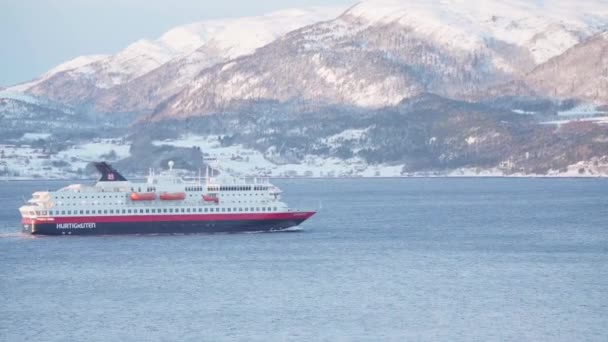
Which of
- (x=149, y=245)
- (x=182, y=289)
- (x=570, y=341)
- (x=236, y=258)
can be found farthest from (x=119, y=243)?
(x=570, y=341)

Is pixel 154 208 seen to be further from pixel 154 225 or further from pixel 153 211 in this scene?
pixel 154 225

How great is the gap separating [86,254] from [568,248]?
147ft

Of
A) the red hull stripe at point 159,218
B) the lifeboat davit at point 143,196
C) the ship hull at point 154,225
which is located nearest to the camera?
the lifeboat davit at point 143,196

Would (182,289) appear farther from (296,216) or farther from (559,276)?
(296,216)

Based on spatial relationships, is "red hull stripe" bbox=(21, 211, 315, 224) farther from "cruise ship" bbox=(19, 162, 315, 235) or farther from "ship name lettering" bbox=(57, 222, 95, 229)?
"ship name lettering" bbox=(57, 222, 95, 229)

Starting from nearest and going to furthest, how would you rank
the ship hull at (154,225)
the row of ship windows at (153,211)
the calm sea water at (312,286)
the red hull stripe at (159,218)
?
the calm sea water at (312,286) → the red hull stripe at (159,218) → the row of ship windows at (153,211) → the ship hull at (154,225)

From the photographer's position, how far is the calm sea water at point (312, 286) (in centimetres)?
9056

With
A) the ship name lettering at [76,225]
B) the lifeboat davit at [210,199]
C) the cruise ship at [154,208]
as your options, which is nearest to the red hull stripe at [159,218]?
the cruise ship at [154,208]

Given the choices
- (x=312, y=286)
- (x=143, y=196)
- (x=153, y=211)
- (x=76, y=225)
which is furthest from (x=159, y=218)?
(x=312, y=286)

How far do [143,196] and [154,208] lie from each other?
1742 mm

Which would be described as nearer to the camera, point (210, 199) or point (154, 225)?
point (210, 199)

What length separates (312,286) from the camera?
357ft

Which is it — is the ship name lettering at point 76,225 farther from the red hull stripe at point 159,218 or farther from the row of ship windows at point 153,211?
the row of ship windows at point 153,211

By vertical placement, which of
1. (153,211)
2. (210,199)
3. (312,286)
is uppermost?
(210,199)
